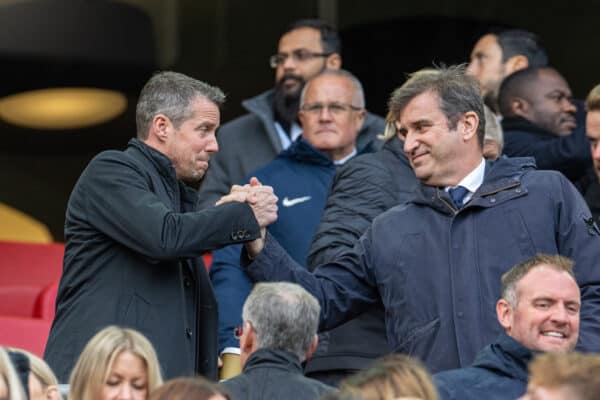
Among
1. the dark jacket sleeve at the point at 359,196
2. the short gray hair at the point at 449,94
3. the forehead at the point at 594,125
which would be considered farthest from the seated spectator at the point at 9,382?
the forehead at the point at 594,125

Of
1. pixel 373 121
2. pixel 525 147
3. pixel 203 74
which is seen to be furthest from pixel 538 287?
pixel 203 74

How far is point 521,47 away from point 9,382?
5374 millimetres

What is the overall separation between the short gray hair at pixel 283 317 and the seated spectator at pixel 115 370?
17.3 inches

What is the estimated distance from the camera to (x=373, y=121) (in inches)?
388

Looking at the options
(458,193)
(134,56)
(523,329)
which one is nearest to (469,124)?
(458,193)

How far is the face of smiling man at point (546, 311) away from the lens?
21.6 ft

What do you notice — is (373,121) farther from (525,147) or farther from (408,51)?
(408,51)

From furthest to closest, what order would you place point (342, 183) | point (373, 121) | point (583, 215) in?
point (373, 121) < point (342, 183) < point (583, 215)

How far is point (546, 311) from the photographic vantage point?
6.63 m

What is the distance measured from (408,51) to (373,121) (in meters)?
3.36

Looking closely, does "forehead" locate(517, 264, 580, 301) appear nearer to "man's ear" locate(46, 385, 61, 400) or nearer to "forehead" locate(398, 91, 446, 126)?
"forehead" locate(398, 91, 446, 126)

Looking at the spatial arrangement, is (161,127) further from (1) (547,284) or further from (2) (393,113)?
(1) (547,284)

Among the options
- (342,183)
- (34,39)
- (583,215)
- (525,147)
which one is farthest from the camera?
(34,39)

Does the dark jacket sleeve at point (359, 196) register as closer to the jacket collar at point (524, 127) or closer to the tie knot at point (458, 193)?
the tie knot at point (458, 193)
